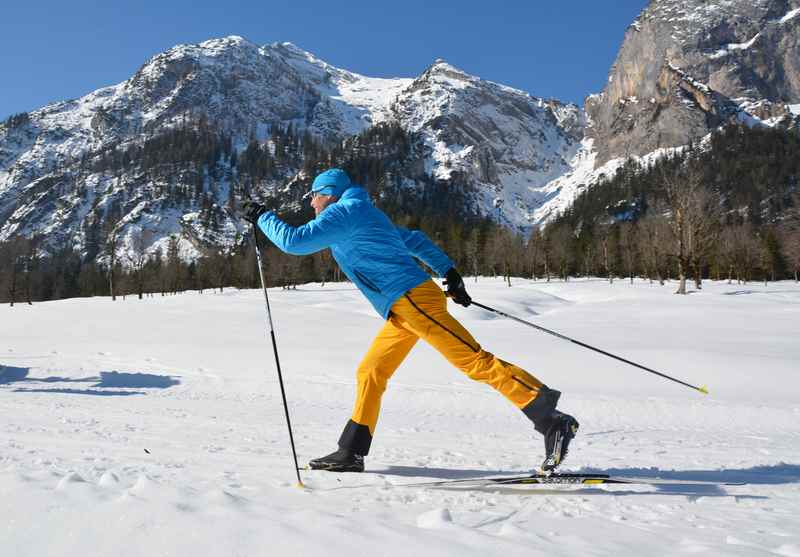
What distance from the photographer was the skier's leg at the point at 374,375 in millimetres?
3797

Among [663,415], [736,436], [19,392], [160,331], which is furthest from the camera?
[160,331]

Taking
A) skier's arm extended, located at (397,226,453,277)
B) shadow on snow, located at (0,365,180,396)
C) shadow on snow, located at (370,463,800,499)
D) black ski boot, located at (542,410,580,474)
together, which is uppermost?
skier's arm extended, located at (397,226,453,277)

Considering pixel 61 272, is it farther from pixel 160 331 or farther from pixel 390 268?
pixel 390 268

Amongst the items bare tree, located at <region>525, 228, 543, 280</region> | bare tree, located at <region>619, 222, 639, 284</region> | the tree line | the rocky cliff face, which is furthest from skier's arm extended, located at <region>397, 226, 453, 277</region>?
the rocky cliff face

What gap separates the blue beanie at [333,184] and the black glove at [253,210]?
44 centimetres

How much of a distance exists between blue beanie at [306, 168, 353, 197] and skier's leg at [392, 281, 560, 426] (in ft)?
3.28

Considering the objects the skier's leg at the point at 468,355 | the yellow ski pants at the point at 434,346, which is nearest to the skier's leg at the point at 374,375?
the yellow ski pants at the point at 434,346

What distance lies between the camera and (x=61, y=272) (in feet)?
374

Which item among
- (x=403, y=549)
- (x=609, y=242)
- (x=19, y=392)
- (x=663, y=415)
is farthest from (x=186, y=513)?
(x=609, y=242)

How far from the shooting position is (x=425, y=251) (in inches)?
167

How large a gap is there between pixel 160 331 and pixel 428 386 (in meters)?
11.1

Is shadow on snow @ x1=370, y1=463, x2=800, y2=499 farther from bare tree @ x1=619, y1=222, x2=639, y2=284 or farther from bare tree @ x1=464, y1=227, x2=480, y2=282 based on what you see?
bare tree @ x1=619, y1=222, x2=639, y2=284

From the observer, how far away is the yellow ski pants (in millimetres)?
3412

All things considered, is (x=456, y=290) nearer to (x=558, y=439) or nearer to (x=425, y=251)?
(x=425, y=251)
